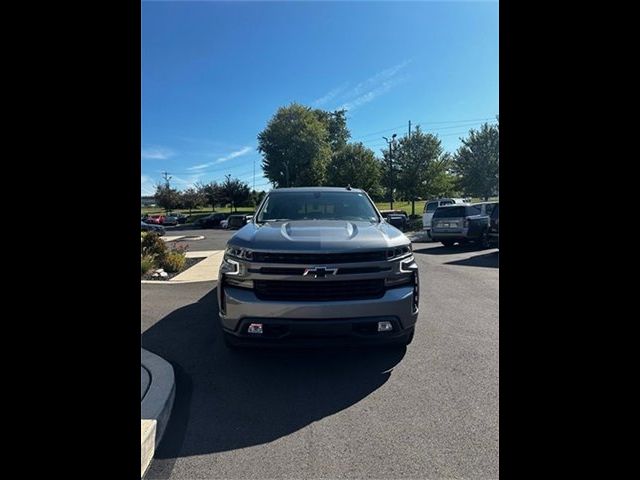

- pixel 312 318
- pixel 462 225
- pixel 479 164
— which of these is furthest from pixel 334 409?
pixel 479 164

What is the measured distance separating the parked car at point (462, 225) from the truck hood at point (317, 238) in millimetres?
11399

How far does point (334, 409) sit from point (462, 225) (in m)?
12.9

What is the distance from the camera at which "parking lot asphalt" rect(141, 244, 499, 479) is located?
237 cm

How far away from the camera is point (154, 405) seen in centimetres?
293

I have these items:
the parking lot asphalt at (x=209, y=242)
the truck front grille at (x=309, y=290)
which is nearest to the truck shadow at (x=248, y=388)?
the truck front grille at (x=309, y=290)

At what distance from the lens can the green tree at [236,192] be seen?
196 feet

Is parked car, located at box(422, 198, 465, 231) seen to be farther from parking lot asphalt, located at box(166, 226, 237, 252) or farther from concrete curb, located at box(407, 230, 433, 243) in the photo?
parking lot asphalt, located at box(166, 226, 237, 252)

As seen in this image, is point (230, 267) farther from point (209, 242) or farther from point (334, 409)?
point (209, 242)

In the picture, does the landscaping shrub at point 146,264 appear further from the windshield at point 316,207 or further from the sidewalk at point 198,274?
the windshield at point 316,207
